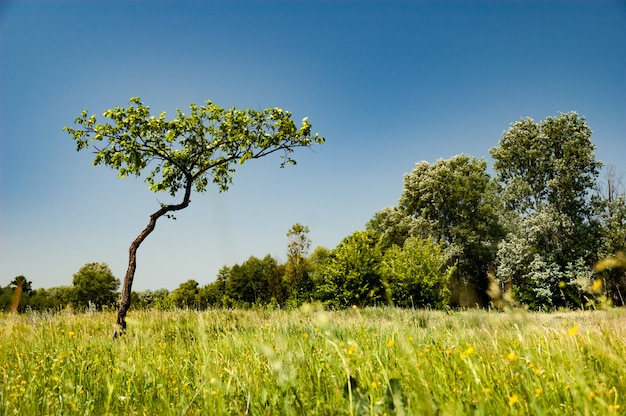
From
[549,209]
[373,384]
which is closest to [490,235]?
[549,209]

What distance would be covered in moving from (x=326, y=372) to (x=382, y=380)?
0.47 meters

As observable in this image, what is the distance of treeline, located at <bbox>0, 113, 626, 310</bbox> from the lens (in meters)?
25.3

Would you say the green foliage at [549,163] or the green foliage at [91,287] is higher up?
the green foliage at [549,163]

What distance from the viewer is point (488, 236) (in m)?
33.2

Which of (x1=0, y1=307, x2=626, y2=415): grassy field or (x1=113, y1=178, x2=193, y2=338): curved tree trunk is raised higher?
(x1=113, y1=178, x2=193, y2=338): curved tree trunk

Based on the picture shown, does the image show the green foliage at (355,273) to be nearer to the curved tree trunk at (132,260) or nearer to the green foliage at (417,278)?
the green foliage at (417,278)

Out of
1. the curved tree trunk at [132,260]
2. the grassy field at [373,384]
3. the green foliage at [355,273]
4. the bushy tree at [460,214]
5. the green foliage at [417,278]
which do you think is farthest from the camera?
the bushy tree at [460,214]

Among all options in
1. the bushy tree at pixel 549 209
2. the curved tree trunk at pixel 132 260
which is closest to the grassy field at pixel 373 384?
the curved tree trunk at pixel 132 260

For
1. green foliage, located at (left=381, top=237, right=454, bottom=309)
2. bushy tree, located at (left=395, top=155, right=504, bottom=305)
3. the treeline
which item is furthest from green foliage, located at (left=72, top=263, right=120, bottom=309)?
bushy tree, located at (left=395, top=155, right=504, bottom=305)

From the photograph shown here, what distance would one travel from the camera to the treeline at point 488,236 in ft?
83.1

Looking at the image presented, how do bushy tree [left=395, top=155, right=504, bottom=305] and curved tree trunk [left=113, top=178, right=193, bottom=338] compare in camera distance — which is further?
bushy tree [left=395, top=155, right=504, bottom=305]

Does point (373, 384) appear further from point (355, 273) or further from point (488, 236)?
point (488, 236)

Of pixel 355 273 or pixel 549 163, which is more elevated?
pixel 549 163

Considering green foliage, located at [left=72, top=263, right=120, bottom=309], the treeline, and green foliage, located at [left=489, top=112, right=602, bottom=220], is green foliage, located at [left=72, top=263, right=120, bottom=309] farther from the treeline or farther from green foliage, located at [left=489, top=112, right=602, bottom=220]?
green foliage, located at [left=489, top=112, right=602, bottom=220]
